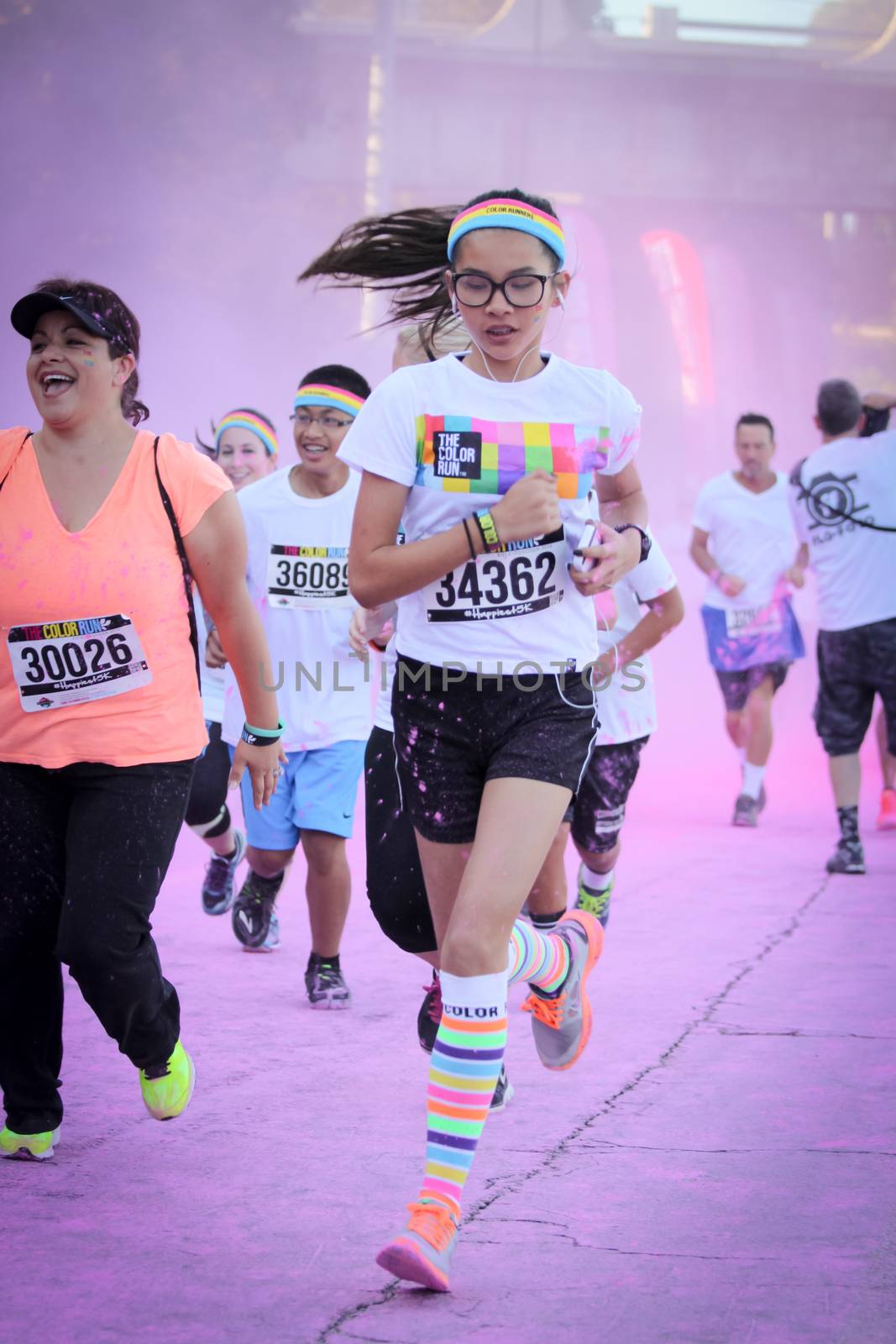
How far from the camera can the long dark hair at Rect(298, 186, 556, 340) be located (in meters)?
4.19

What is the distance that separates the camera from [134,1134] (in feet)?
12.1

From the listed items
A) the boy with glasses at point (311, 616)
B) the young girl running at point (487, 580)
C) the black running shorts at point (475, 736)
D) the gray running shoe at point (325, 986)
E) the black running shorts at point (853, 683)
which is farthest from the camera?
the black running shorts at point (853, 683)

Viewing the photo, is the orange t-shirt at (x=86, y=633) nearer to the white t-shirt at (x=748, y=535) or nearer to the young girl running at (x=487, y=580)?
the young girl running at (x=487, y=580)

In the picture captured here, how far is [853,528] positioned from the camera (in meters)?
8.20

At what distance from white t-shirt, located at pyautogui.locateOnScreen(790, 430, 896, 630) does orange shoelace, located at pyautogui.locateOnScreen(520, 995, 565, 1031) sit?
15.5ft

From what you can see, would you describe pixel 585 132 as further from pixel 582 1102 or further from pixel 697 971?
pixel 582 1102

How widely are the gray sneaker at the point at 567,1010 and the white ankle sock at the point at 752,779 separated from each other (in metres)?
6.27

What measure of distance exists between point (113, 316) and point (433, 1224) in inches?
80.1

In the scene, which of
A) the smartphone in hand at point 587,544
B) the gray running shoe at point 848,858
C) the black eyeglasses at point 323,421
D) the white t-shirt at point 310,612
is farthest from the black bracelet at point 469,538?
the gray running shoe at point 848,858

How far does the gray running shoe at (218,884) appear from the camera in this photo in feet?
22.1

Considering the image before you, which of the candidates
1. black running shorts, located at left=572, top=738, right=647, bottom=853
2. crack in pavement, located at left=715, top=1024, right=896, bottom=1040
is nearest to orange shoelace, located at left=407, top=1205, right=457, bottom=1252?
crack in pavement, located at left=715, top=1024, right=896, bottom=1040

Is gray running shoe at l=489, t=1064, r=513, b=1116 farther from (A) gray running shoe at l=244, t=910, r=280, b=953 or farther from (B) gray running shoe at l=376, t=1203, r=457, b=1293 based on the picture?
(A) gray running shoe at l=244, t=910, r=280, b=953

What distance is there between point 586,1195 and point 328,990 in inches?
79.0

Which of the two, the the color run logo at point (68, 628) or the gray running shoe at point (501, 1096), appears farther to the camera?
the gray running shoe at point (501, 1096)
